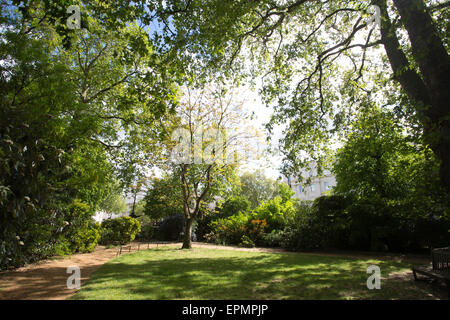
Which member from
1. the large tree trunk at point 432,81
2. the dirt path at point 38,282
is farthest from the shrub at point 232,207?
the large tree trunk at point 432,81

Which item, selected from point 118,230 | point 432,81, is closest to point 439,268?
point 432,81

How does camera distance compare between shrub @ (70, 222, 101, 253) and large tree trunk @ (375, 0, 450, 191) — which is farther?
shrub @ (70, 222, 101, 253)

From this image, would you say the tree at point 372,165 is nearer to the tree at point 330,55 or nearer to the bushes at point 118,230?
the tree at point 330,55

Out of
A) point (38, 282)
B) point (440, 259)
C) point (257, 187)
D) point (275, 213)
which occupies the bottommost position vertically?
point (38, 282)

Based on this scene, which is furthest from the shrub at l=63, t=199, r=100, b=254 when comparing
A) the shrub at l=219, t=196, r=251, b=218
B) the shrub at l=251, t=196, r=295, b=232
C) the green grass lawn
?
the shrub at l=219, t=196, r=251, b=218

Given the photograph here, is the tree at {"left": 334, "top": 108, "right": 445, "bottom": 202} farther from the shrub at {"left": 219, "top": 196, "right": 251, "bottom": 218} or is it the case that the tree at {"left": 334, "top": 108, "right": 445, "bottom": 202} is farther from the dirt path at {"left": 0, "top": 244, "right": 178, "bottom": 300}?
the shrub at {"left": 219, "top": 196, "right": 251, "bottom": 218}

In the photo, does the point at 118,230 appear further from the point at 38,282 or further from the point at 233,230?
the point at 38,282

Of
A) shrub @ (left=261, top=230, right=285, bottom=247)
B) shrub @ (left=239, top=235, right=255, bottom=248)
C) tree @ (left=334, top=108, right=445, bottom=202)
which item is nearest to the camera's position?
tree @ (left=334, top=108, right=445, bottom=202)

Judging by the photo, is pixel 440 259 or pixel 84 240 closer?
pixel 440 259
